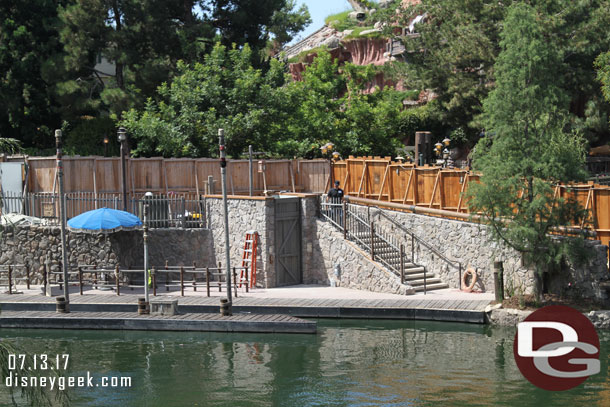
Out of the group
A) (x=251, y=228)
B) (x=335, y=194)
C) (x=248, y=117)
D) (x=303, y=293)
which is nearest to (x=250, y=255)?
(x=251, y=228)

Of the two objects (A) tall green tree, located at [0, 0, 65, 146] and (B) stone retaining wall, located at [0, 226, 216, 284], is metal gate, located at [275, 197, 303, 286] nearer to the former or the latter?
(B) stone retaining wall, located at [0, 226, 216, 284]

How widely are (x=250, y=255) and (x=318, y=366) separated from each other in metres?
10.4

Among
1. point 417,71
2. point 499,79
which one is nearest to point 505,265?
point 499,79

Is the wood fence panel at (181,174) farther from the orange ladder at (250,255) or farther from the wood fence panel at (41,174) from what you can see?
the orange ladder at (250,255)

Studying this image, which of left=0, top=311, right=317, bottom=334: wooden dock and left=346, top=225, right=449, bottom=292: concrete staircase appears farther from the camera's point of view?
left=346, top=225, right=449, bottom=292: concrete staircase

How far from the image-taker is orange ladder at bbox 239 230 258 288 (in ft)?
108

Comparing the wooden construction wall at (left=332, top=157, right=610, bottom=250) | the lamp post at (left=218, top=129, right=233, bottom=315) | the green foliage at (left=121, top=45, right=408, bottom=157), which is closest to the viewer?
the lamp post at (left=218, top=129, right=233, bottom=315)

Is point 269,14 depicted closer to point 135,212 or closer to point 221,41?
point 221,41

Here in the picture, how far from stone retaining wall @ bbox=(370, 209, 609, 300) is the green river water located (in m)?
2.53

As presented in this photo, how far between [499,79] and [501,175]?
292cm

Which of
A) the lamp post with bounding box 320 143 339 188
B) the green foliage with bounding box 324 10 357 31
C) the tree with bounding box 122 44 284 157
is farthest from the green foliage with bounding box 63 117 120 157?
the green foliage with bounding box 324 10 357 31

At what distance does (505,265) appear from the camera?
95.7 ft

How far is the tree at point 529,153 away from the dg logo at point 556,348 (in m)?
1.27

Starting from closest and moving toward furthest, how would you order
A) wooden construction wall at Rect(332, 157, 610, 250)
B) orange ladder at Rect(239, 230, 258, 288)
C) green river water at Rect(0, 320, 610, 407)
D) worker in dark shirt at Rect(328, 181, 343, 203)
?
green river water at Rect(0, 320, 610, 407), wooden construction wall at Rect(332, 157, 610, 250), orange ladder at Rect(239, 230, 258, 288), worker in dark shirt at Rect(328, 181, 343, 203)
